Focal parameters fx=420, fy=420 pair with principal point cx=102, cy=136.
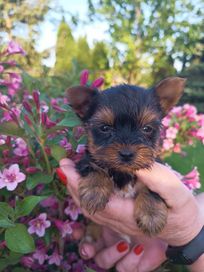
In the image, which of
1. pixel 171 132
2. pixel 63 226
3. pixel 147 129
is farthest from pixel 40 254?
pixel 171 132

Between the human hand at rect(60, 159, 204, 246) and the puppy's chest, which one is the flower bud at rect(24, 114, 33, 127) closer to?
the human hand at rect(60, 159, 204, 246)

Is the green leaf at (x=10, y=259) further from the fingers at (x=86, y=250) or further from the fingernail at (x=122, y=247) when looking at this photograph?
the fingernail at (x=122, y=247)

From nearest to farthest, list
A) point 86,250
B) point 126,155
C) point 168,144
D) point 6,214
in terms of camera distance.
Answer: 1. point 6,214
2. point 126,155
3. point 86,250
4. point 168,144

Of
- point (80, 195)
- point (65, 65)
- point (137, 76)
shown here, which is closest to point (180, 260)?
point (80, 195)

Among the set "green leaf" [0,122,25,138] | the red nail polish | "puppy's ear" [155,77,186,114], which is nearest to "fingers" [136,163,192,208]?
the red nail polish

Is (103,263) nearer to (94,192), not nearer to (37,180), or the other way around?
(94,192)

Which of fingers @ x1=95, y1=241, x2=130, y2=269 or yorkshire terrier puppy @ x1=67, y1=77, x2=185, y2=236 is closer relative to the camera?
yorkshire terrier puppy @ x1=67, y1=77, x2=185, y2=236
